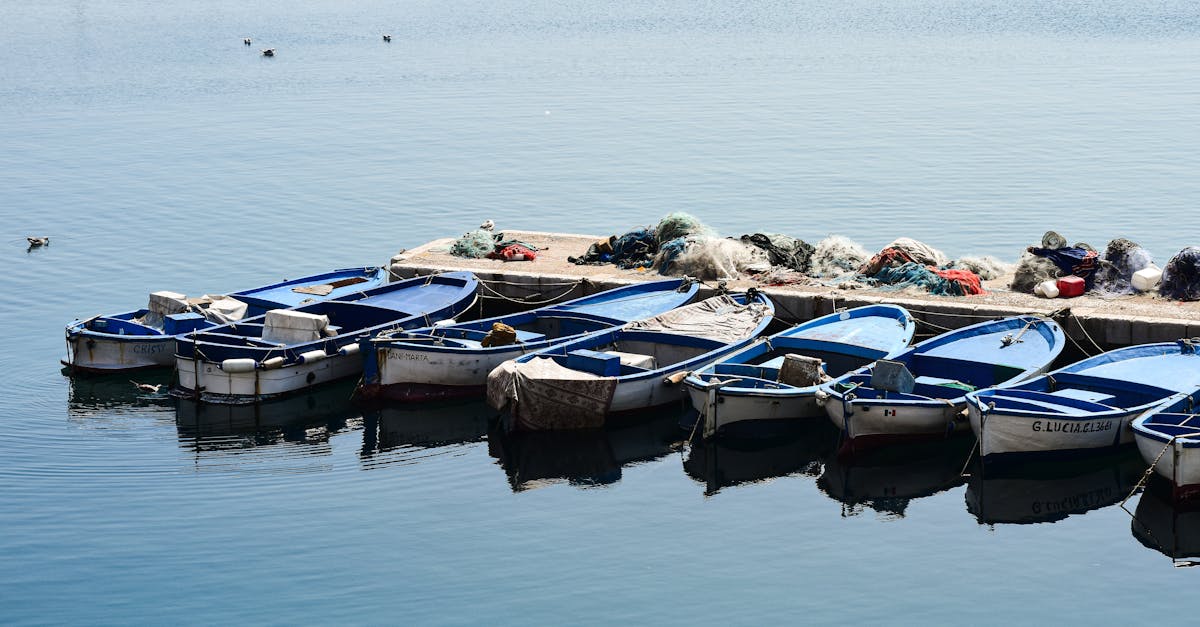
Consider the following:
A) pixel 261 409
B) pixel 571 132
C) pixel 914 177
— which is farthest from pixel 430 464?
pixel 571 132

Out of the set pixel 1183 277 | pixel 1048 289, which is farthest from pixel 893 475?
pixel 1183 277

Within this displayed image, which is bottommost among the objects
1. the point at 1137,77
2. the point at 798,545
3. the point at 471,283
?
the point at 798,545

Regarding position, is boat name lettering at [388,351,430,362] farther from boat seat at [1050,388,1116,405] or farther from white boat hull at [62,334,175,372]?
boat seat at [1050,388,1116,405]

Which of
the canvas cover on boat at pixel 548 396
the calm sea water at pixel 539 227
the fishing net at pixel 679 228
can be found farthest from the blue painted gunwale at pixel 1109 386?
the fishing net at pixel 679 228

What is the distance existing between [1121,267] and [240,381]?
49.3 feet

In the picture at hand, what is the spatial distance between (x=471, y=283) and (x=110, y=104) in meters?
39.9

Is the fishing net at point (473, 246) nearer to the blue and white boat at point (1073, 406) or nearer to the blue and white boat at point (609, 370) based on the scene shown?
the blue and white boat at point (609, 370)

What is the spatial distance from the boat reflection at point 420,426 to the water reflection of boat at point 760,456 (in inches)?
141

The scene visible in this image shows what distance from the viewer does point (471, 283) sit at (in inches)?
997

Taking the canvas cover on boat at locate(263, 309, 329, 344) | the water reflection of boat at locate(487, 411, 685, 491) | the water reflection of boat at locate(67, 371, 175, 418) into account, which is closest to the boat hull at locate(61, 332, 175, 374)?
the water reflection of boat at locate(67, 371, 175, 418)

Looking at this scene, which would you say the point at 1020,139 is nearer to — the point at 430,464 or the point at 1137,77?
the point at 1137,77

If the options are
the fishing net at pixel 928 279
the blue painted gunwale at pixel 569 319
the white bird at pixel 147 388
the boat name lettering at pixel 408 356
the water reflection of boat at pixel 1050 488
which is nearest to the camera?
the water reflection of boat at pixel 1050 488

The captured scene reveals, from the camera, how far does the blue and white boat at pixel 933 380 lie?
60.6 feet

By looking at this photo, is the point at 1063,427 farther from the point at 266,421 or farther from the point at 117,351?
the point at 117,351
